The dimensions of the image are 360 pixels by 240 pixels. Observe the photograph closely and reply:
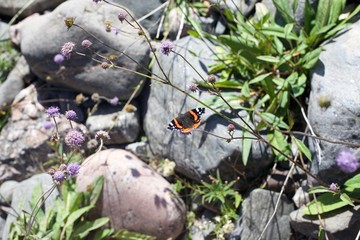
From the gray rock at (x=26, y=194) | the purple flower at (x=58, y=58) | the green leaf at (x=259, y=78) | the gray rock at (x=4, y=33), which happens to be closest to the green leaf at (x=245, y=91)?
the green leaf at (x=259, y=78)

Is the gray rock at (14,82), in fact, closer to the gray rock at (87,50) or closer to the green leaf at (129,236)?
the gray rock at (87,50)

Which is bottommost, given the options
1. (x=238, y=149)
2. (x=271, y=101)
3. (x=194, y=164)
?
(x=194, y=164)

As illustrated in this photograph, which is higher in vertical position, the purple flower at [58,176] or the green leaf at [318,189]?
the purple flower at [58,176]

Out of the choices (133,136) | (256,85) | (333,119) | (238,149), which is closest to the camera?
(333,119)

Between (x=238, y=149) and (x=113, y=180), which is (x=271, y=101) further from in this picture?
(x=113, y=180)

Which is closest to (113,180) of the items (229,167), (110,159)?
(110,159)
